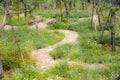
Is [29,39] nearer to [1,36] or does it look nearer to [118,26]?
[1,36]

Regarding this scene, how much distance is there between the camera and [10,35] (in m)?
21.8

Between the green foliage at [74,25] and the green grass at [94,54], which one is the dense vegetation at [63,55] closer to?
the green grass at [94,54]

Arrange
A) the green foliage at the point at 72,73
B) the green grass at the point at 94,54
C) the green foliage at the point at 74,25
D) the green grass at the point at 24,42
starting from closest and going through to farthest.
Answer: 1. the green foliage at the point at 72,73
2. the green grass at the point at 94,54
3. the green grass at the point at 24,42
4. the green foliage at the point at 74,25

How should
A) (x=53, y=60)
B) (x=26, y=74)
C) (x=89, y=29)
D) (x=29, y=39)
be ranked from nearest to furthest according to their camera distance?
(x=26, y=74) < (x=53, y=60) < (x=29, y=39) < (x=89, y=29)

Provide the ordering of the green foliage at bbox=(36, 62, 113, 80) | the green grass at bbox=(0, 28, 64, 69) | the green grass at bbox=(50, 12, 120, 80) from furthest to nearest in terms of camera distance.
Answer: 1. the green grass at bbox=(0, 28, 64, 69)
2. the green grass at bbox=(50, 12, 120, 80)
3. the green foliage at bbox=(36, 62, 113, 80)

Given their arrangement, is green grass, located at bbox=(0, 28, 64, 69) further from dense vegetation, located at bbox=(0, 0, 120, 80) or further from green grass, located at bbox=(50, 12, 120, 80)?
green grass, located at bbox=(50, 12, 120, 80)

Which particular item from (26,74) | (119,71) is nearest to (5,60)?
(26,74)

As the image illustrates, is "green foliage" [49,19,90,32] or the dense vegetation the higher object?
the dense vegetation

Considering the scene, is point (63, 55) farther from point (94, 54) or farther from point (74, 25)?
point (74, 25)

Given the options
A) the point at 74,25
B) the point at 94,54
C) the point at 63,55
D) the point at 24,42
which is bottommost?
the point at 74,25

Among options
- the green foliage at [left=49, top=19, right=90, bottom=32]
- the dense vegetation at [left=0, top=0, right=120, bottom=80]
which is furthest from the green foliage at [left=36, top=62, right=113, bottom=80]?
the green foliage at [left=49, top=19, right=90, bottom=32]

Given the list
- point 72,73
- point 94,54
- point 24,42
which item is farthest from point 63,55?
point 24,42

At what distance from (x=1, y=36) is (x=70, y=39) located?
21.0 ft

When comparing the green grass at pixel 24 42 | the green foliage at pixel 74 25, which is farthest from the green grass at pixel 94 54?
the green foliage at pixel 74 25
